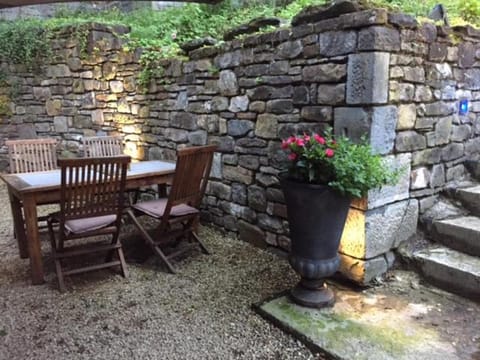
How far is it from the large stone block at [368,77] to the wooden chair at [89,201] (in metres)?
1.46

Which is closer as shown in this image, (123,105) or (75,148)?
(123,105)

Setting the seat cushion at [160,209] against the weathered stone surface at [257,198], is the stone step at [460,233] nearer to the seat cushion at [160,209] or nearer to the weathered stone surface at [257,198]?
the weathered stone surface at [257,198]

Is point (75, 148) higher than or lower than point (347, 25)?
lower

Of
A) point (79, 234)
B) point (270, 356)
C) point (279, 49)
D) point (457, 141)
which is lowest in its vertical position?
point (270, 356)

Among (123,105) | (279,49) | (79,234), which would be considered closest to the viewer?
(79,234)

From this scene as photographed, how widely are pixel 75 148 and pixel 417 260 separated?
15.3 ft

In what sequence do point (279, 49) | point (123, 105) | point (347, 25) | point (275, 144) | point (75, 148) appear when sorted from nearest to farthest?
1. point (347, 25)
2. point (279, 49)
3. point (275, 144)
4. point (123, 105)
5. point (75, 148)

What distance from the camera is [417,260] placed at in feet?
8.34

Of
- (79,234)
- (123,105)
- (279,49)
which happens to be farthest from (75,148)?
(279,49)

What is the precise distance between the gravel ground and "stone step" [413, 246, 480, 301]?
2.74ft

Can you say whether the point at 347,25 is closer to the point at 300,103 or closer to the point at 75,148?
the point at 300,103

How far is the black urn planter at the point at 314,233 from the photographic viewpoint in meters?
2.10

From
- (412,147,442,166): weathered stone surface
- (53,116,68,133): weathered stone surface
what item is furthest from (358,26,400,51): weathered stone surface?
(53,116,68,133): weathered stone surface

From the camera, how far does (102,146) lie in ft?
13.2
